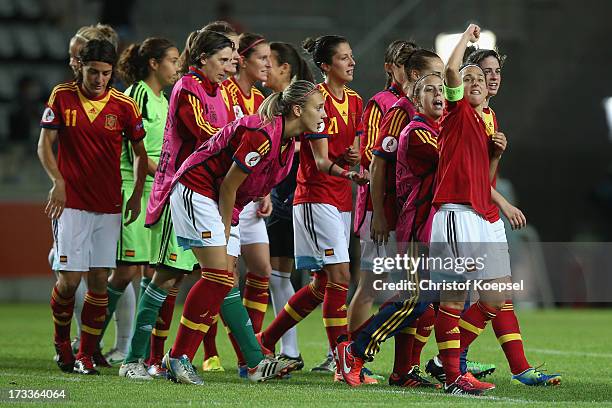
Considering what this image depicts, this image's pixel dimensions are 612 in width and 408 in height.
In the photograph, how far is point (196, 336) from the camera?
616cm

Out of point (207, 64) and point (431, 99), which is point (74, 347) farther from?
point (431, 99)

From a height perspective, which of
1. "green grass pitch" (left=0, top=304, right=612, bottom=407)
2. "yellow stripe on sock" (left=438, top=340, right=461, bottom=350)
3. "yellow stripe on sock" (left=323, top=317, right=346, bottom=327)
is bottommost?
"green grass pitch" (left=0, top=304, right=612, bottom=407)

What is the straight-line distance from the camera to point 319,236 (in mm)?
6859

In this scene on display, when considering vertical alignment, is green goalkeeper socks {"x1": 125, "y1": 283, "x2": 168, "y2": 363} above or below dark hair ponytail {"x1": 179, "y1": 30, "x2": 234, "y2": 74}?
below

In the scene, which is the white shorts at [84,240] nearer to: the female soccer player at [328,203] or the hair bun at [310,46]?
the female soccer player at [328,203]

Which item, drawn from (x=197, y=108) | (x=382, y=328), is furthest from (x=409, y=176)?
(x=197, y=108)

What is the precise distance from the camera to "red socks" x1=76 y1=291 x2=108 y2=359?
7.07m

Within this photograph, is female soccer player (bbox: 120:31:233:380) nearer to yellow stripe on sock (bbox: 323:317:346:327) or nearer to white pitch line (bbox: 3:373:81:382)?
white pitch line (bbox: 3:373:81:382)

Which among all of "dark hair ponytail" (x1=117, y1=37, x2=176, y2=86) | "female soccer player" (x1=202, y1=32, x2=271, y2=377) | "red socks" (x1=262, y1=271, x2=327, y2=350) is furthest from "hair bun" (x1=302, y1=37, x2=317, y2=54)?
"red socks" (x1=262, y1=271, x2=327, y2=350)

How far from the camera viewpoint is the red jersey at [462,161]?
5906mm

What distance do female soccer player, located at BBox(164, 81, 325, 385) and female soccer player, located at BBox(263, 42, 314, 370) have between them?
57.1 inches

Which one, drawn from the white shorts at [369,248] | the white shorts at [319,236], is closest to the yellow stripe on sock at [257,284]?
the white shorts at [319,236]

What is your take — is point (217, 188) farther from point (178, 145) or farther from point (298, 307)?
point (298, 307)

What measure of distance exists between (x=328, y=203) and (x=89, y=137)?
1.49 meters
